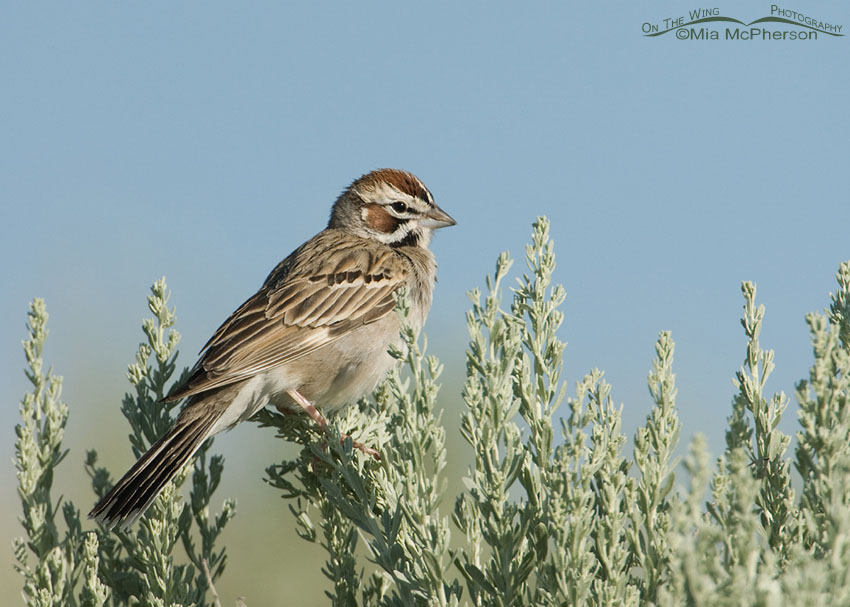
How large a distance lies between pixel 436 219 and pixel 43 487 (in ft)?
11.4

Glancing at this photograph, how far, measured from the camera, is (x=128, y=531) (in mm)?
3711

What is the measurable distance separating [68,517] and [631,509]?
2.45 metres

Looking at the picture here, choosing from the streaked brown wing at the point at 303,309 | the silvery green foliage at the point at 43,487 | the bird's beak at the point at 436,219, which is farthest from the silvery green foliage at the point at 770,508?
the bird's beak at the point at 436,219

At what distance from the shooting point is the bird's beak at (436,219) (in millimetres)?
6359

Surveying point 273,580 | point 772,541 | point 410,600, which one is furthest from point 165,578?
point 273,580

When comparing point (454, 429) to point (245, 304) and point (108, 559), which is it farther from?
point (108, 559)

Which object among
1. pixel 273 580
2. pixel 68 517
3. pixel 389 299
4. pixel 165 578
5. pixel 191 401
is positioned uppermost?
pixel 389 299

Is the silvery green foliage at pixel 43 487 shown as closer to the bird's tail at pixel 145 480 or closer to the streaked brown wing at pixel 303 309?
the bird's tail at pixel 145 480

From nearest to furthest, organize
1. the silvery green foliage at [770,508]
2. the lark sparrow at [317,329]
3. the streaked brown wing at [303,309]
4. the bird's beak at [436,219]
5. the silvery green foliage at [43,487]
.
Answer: the silvery green foliage at [770,508]
the silvery green foliage at [43,487]
the lark sparrow at [317,329]
the streaked brown wing at [303,309]
the bird's beak at [436,219]

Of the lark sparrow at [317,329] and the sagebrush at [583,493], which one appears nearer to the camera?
the sagebrush at [583,493]

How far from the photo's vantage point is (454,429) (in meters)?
6.47

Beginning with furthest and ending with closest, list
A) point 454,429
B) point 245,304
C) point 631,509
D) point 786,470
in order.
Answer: point 454,429
point 245,304
point 786,470
point 631,509

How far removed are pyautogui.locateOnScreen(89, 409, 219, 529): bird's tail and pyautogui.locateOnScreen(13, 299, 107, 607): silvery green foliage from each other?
14 centimetres

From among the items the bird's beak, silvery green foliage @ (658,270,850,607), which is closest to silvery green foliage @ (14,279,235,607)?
silvery green foliage @ (658,270,850,607)
